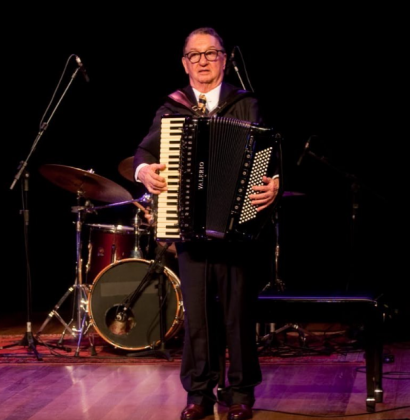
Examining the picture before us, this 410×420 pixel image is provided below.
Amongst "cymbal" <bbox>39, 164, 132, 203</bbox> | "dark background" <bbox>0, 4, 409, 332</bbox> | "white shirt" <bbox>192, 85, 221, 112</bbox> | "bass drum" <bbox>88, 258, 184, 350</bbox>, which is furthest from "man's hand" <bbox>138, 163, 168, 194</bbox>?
"dark background" <bbox>0, 4, 409, 332</bbox>

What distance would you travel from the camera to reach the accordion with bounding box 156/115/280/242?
10.7 ft

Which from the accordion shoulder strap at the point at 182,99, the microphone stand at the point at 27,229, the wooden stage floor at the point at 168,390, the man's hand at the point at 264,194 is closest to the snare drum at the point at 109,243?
the microphone stand at the point at 27,229

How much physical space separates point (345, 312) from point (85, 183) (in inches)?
97.8

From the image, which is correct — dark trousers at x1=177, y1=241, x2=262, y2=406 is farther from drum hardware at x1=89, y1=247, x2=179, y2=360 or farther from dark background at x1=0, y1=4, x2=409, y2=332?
dark background at x1=0, y1=4, x2=409, y2=332

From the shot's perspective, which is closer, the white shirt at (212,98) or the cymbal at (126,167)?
the white shirt at (212,98)

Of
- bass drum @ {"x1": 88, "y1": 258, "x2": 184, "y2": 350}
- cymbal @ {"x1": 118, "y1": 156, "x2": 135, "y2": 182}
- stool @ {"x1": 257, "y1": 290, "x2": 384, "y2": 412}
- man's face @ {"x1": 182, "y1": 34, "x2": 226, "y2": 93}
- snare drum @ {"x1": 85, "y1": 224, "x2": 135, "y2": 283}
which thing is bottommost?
bass drum @ {"x1": 88, "y1": 258, "x2": 184, "y2": 350}

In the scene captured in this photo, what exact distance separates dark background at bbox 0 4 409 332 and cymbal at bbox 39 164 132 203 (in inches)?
69.4

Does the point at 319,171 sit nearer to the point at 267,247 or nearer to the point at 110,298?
the point at 267,247

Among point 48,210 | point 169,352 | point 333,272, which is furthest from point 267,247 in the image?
point 48,210

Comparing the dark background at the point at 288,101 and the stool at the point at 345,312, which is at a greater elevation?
the dark background at the point at 288,101

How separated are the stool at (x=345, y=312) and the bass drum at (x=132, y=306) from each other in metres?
1.75

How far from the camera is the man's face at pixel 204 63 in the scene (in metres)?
3.44

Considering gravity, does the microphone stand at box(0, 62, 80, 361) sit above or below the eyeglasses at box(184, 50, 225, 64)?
below

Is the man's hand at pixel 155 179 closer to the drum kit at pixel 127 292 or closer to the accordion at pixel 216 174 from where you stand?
the accordion at pixel 216 174
